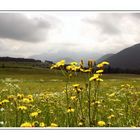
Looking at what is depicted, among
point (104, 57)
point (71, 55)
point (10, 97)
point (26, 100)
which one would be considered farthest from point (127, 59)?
point (10, 97)

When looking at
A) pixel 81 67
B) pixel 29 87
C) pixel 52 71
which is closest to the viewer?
pixel 81 67

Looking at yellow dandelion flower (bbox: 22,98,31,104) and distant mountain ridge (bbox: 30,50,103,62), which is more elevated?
distant mountain ridge (bbox: 30,50,103,62)

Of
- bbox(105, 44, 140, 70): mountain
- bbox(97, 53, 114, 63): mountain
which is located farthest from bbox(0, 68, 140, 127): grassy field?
bbox(97, 53, 114, 63): mountain

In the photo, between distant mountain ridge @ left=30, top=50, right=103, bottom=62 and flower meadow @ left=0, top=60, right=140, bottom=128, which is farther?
distant mountain ridge @ left=30, top=50, right=103, bottom=62

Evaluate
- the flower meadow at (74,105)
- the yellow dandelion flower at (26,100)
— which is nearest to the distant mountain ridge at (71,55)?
the flower meadow at (74,105)

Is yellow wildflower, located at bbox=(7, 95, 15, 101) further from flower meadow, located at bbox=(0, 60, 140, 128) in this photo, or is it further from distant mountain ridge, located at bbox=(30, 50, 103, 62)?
distant mountain ridge, located at bbox=(30, 50, 103, 62)

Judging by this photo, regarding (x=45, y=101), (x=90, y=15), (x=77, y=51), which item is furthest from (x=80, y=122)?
(x=90, y=15)

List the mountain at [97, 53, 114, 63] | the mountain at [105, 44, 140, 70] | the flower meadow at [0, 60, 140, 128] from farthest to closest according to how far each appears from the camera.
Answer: the mountain at [105, 44, 140, 70] < the mountain at [97, 53, 114, 63] < the flower meadow at [0, 60, 140, 128]

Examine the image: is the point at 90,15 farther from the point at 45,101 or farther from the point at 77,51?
the point at 45,101

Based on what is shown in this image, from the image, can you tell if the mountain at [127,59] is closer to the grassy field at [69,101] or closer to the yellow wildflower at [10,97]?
the grassy field at [69,101]
